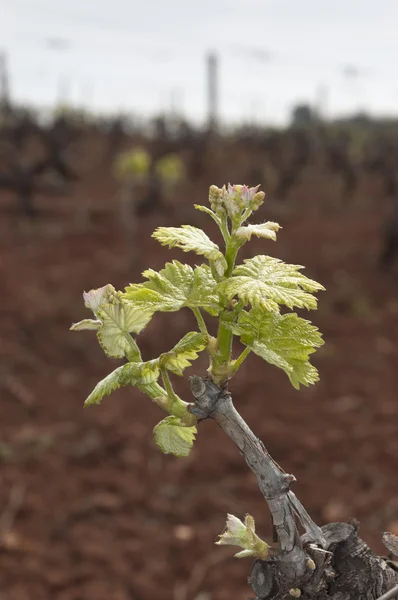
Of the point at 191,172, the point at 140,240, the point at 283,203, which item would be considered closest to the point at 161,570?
the point at 140,240

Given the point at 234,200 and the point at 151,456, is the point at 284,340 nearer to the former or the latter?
the point at 234,200

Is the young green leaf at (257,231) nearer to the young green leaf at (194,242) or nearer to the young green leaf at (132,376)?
the young green leaf at (194,242)

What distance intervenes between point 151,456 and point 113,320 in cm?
332

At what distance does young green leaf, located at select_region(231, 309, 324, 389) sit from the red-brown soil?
2.46 m

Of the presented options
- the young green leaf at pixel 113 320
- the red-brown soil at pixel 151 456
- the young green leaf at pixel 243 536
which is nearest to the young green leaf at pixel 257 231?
the young green leaf at pixel 113 320

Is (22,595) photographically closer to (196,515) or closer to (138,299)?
(196,515)

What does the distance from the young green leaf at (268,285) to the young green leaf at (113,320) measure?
10 centimetres

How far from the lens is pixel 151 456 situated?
12.7ft

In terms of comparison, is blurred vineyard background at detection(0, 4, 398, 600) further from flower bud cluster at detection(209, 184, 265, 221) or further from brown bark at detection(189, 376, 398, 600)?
flower bud cluster at detection(209, 184, 265, 221)

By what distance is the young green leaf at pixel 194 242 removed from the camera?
0.65 m

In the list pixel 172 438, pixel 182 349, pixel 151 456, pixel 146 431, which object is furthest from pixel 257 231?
pixel 146 431

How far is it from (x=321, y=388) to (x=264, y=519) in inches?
58.7

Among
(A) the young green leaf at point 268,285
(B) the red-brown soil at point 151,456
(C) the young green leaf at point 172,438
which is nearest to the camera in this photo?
(A) the young green leaf at point 268,285

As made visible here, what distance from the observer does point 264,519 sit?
3369 millimetres
